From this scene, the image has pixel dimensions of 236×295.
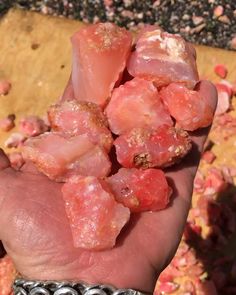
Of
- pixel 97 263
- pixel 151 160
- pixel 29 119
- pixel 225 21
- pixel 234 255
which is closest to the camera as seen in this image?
pixel 97 263

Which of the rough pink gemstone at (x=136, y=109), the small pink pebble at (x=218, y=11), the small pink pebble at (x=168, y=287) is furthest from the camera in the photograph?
the small pink pebble at (x=218, y=11)

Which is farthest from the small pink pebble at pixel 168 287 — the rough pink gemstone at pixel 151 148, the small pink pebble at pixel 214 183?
the rough pink gemstone at pixel 151 148

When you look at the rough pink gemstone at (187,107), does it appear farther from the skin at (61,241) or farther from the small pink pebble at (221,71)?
the small pink pebble at (221,71)

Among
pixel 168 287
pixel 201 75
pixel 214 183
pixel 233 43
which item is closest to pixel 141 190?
pixel 168 287

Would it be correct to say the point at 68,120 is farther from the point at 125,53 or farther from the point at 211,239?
the point at 211,239

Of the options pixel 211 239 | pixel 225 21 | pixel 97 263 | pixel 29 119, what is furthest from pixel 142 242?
pixel 225 21

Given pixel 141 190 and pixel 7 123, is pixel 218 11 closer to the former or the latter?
pixel 7 123
